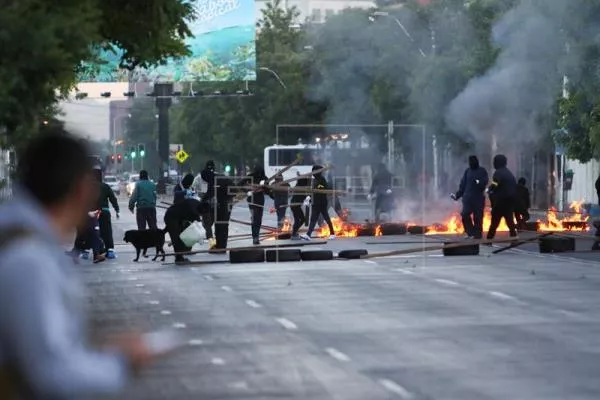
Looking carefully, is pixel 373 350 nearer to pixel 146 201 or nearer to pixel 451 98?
pixel 146 201

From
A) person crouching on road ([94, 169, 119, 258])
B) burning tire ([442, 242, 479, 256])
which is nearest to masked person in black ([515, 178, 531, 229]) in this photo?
burning tire ([442, 242, 479, 256])

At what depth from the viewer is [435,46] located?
207 feet

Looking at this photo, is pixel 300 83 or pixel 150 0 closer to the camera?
pixel 150 0

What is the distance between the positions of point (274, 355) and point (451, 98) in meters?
45.2

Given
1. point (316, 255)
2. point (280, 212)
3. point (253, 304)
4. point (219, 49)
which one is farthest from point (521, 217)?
point (219, 49)

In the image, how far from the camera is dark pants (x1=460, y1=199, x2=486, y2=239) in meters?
30.2

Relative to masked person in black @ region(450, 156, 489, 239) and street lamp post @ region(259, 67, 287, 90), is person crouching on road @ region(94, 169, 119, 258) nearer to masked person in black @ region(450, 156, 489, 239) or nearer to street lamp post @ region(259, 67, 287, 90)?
masked person in black @ region(450, 156, 489, 239)

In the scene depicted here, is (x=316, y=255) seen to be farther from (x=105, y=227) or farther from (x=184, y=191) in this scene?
(x=184, y=191)

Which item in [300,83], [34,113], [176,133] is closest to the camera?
[34,113]

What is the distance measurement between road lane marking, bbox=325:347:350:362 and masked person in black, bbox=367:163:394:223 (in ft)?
84.9

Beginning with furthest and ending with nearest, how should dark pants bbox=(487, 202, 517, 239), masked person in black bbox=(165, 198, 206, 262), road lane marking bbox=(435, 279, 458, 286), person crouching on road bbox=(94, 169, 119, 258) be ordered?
1. dark pants bbox=(487, 202, 517, 239)
2. person crouching on road bbox=(94, 169, 119, 258)
3. masked person in black bbox=(165, 198, 206, 262)
4. road lane marking bbox=(435, 279, 458, 286)

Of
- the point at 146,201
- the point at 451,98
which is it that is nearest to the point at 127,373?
the point at 146,201

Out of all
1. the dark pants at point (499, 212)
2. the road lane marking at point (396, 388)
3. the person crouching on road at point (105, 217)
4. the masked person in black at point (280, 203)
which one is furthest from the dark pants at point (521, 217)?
the road lane marking at point (396, 388)

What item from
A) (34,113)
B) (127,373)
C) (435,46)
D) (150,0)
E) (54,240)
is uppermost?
(435,46)
